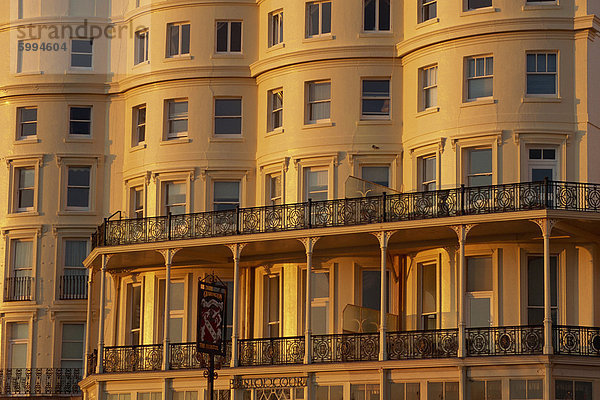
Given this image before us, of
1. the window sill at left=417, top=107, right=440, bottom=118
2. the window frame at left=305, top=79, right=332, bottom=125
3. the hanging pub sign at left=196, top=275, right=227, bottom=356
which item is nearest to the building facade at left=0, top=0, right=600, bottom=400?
the window sill at left=417, top=107, right=440, bottom=118

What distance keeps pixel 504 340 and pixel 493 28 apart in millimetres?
9896

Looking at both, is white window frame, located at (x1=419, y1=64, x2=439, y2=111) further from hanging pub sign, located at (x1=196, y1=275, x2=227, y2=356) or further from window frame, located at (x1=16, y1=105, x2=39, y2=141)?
window frame, located at (x1=16, y1=105, x2=39, y2=141)

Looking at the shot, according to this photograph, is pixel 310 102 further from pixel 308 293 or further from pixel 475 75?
pixel 308 293

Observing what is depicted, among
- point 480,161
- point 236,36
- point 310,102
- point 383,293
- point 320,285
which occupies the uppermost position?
point 236,36

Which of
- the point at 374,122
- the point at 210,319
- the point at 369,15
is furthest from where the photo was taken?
the point at 369,15

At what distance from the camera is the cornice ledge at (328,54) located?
5147 centimetres

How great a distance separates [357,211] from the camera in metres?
49.2

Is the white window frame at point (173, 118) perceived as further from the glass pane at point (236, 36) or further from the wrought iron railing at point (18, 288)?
the wrought iron railing at point (18, 288)

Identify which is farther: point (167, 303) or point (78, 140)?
point (78, 140)

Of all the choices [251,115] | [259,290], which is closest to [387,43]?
[251,115]

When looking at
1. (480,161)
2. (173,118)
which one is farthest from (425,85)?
(173,118)

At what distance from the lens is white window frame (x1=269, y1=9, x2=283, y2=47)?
53750mm

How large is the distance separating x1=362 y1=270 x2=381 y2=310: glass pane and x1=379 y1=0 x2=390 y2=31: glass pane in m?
8.09

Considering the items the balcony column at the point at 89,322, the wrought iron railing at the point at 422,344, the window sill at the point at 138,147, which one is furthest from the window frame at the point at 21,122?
the wrought iron railing at the point at 422,344
